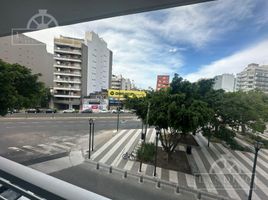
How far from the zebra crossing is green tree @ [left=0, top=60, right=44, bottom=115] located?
1831 mm

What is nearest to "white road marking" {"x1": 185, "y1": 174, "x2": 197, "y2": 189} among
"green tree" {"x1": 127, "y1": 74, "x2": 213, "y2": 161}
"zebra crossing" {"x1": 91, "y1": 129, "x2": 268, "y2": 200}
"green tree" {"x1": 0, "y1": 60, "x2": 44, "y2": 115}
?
"zebra crossing" {"x1": 91, "y1": 129, "x2": 268, "y2": 200}

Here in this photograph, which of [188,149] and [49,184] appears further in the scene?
[188,149]

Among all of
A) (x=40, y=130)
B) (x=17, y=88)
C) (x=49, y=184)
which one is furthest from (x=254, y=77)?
(x=40, y=130)

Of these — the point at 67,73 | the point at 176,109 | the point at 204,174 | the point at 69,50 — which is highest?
the point at 69,50

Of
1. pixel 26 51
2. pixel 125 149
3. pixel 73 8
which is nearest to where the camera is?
pixel 73 8

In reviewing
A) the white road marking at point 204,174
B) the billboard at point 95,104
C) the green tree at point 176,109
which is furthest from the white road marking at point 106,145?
the white road marking at point 204,174

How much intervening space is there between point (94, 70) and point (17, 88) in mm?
2429

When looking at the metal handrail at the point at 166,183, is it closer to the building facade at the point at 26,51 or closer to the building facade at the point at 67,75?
the building facade at the point at 67,75

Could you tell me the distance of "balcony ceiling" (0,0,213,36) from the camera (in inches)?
30.8

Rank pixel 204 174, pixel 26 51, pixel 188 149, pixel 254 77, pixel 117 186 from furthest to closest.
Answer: pixel 188 149, pixel 204 174, pixel 117 186, pixel 26 51, pixel 254 77

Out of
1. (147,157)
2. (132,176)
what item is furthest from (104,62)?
(147,157)

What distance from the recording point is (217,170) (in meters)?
3.05

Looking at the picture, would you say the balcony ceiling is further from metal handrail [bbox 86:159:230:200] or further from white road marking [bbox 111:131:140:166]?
white road marking [bbox 111:131:140:166]

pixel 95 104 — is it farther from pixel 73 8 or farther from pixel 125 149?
pixel 125 149
